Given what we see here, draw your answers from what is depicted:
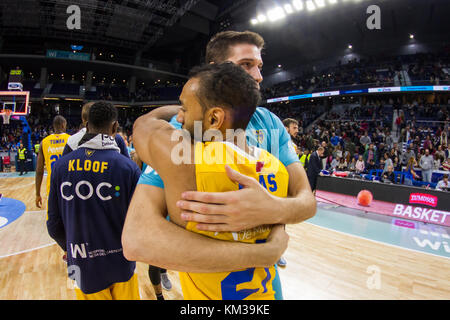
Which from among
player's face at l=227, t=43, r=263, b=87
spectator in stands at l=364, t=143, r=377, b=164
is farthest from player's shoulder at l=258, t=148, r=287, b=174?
spectator in stands at l=364, t=143, r=377, b=164

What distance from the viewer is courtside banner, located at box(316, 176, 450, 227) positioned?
6160 mm

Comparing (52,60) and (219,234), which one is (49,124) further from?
(219,234)

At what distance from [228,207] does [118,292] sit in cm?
162

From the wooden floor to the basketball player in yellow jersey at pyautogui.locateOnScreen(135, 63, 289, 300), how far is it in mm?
2445

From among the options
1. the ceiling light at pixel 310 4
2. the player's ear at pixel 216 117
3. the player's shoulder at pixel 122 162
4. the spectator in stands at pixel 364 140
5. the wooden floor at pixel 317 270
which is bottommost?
the wooden floor at pixel 317 270

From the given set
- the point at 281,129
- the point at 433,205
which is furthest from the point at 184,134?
the point at 433,205

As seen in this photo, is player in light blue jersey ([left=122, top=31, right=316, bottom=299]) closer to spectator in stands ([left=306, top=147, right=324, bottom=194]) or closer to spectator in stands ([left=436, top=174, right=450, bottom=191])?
spectator in stands ([left=306, top=147, right=324, bottom=194])

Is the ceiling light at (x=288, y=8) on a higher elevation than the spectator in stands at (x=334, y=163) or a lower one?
higher

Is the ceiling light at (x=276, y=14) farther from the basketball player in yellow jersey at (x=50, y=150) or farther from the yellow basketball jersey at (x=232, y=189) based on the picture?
the yellow basketball jersey at (x=232, y=189)

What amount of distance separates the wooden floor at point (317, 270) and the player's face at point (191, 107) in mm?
2763

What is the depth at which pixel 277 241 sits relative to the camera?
2.95ft

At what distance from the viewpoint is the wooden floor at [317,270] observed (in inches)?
122

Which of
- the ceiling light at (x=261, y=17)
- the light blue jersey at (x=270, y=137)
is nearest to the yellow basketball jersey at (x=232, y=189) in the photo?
the light blue jersey at (x=270, y=137)

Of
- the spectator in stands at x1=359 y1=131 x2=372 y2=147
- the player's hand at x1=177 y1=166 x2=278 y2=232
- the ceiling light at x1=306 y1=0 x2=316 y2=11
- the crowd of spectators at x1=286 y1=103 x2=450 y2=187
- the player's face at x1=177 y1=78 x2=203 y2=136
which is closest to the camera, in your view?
the player's hand at x1=177 y1=166 x2=278 y2=232
